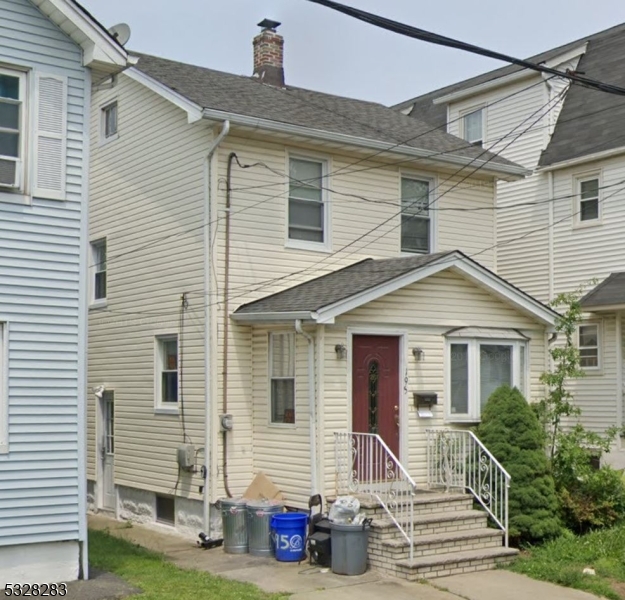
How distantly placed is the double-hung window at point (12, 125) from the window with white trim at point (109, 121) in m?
6.73

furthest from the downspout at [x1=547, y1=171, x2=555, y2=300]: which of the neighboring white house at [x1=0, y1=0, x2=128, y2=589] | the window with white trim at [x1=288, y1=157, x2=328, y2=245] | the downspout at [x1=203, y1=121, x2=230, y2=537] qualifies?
the neighboring white house at [x1=0, y1=0, x2=128, y2=589]

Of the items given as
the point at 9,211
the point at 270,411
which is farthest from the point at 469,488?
the point at 9,211

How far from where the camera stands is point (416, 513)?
42.8 feet

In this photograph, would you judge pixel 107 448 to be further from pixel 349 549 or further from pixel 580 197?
pixel 580 197

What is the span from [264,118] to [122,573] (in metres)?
7.18

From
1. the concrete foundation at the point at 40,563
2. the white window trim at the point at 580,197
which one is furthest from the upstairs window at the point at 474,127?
the concrete foundation at the point at 40,563

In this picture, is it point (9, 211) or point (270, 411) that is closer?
point (9, 211)

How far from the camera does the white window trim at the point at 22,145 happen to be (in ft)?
35.4

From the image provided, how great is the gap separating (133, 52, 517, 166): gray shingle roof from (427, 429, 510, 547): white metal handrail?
5382 mm

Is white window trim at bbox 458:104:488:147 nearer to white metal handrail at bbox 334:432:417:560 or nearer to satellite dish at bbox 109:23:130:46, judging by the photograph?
white metal handrail at bbox 334:432:417:560

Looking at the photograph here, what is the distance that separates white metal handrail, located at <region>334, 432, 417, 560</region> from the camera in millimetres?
12789

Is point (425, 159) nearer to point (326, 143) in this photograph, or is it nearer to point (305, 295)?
point (326, 143)

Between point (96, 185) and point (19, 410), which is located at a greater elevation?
point (96, 185)

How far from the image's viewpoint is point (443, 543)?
12477mm
